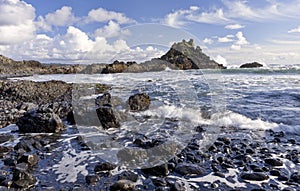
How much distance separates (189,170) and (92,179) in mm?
1892

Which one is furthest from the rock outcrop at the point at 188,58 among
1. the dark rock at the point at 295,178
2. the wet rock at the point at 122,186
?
the wet rock at the point at 122,186

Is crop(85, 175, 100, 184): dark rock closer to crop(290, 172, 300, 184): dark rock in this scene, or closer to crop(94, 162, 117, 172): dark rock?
crop(94, 162, 117, 172): dark rock

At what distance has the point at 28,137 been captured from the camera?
24.9 feet

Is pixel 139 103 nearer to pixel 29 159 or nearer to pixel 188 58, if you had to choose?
pixel 29 159

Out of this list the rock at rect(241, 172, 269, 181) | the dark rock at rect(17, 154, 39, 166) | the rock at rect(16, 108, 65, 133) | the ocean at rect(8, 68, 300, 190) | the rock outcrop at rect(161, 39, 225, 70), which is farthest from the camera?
the rock outcrop at rect(161, 39, 225, 70)

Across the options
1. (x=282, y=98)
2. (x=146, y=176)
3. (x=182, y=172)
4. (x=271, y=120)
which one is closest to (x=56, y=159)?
(x=146, y=176)

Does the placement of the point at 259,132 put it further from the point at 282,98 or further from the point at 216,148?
the point at 282,98

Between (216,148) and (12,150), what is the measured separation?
4.94m

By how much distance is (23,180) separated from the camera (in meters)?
4.70

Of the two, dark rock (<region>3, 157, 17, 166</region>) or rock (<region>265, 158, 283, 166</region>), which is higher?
dark rock (<region>3, 157, 17, 166</region>)

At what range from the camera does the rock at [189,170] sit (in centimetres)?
534

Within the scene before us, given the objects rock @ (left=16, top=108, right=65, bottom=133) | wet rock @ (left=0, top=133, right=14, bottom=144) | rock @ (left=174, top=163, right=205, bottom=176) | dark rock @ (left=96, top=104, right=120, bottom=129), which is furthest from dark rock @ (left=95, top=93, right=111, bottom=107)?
rock @ (left=174, top=163, right=205, bottom=176)

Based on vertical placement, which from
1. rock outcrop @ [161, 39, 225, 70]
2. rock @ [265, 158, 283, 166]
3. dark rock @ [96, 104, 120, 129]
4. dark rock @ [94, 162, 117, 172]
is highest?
rock outcrop @ [161, 39, 225, 70]

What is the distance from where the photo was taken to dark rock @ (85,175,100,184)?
16.0 feet
